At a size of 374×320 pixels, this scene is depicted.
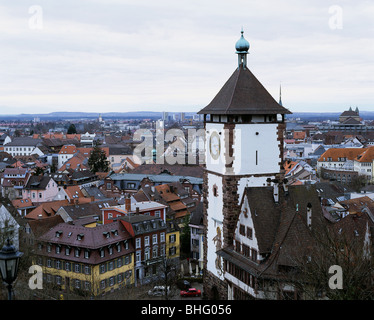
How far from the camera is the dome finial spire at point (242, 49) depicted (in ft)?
95.1

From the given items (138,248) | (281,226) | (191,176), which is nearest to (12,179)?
(191,176)

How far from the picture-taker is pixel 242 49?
29.1 m

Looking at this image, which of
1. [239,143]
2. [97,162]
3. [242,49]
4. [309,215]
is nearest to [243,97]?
[239,143]

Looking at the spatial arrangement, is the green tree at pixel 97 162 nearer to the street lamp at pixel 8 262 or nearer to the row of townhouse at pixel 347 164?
the row of townhouse at pixel 347 164

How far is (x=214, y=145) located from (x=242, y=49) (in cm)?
618

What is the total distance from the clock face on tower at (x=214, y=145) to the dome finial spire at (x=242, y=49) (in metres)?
4.66

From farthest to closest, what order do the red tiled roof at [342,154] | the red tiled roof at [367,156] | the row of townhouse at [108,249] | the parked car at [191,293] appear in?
the red tiled roof at [342,154], the red tiled roof at [367,156], the row of townhouse at [108,249], the parked car at [191,293]

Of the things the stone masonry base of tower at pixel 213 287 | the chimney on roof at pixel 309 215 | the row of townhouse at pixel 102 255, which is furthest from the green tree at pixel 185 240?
the chimney on roof at pixel 309 215

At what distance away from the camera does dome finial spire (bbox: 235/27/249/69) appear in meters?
29.0

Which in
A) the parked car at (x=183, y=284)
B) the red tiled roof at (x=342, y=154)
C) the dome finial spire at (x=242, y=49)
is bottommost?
the parked car at (x=183, y=284)

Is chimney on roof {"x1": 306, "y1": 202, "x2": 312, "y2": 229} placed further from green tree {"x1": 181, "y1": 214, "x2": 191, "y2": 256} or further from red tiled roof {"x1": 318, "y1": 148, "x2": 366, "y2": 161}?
red tiled roof {"x1": 318, "y1": 148, "x2": 366, "y2": 161}

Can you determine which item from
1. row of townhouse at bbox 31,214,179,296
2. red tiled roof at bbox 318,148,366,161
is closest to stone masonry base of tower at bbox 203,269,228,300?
row of townhouse at bbox 31,214,179,296

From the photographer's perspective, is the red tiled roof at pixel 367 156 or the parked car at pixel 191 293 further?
the red tiled roof at pixel 367 156
